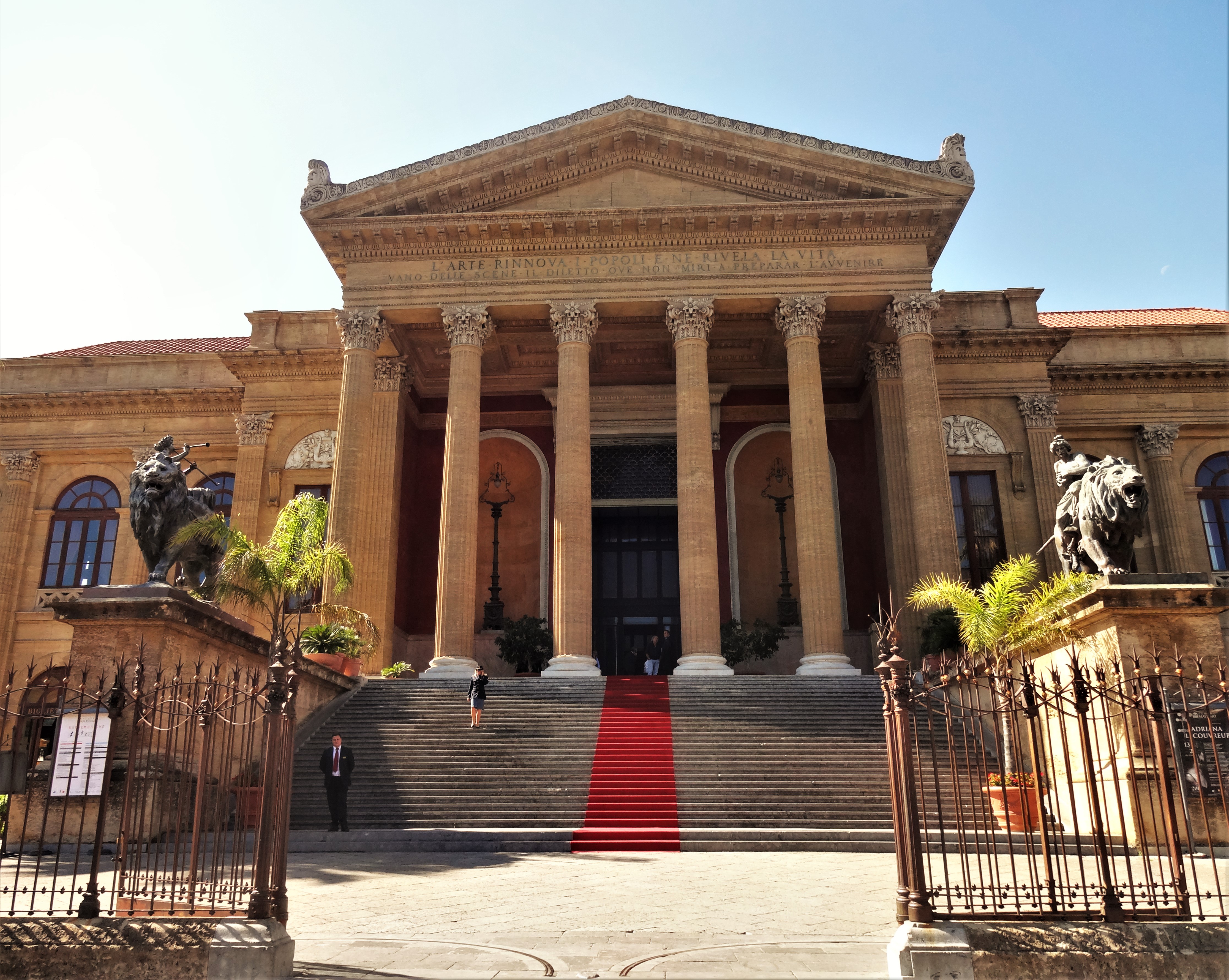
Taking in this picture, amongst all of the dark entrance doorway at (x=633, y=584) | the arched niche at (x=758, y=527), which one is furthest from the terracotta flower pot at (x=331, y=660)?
the arched niche at (x=758, y=527)

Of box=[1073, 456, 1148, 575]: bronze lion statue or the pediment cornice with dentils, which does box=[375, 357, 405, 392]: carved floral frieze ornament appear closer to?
the pediment cornice with dentils

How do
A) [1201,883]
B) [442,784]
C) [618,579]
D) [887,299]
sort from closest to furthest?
[1201,883] < [442,784] < [887,299] < [618,579]

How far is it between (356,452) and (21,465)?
15.0 metres

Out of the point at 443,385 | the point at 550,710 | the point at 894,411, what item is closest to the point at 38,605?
the point at 443,385

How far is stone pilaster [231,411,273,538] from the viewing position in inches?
1155

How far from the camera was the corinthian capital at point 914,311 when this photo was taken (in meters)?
24.3

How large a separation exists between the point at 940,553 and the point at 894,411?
530 cm

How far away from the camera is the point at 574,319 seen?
24859 millimetres

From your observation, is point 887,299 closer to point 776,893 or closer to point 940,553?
point 940,553

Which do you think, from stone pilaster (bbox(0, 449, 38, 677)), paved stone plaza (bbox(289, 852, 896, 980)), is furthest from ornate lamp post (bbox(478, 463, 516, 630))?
paved stone plaza (bbox(289, 852, 896, 980))

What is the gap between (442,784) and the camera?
16.0 metres

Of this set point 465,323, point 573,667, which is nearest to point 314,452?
point 465,323

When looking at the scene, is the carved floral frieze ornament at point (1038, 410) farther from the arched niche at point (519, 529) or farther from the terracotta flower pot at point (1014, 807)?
the terracotta flower pot at point (1014, 807)

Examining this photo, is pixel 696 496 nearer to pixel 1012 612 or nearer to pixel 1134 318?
pixel 1012 612
